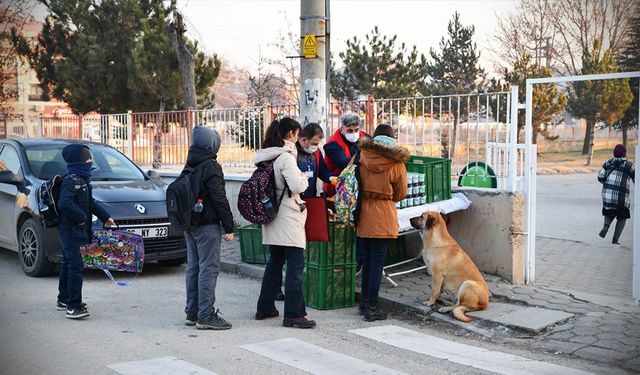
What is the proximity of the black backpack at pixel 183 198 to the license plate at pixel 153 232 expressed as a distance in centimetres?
245

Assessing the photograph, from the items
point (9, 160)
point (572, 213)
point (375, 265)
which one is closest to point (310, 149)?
point (375, 265)

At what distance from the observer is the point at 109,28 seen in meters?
29.8

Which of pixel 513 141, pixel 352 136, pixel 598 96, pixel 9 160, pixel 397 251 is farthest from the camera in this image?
pixel 598 96

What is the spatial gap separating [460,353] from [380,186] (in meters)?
1.74

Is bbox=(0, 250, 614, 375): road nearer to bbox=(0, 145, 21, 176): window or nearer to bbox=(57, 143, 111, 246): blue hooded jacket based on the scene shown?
bbox=(57, 143, 111, 246): blue hooded jacket

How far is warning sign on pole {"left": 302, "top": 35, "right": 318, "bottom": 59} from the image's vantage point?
9.42m

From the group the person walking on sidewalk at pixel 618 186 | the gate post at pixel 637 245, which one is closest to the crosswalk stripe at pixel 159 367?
the gate post at pixel 637 245

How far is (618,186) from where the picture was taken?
1205 cm

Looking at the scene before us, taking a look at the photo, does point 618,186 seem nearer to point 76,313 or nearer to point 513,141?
point 513,141

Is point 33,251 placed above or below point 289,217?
below

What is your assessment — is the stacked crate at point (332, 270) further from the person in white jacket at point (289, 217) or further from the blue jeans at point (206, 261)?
the blue jeans at point (206, 261)

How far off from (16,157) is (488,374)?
23.9ft

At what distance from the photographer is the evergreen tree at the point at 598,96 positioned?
121 ft

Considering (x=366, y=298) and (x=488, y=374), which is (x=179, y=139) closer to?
(x=366, y=298)
